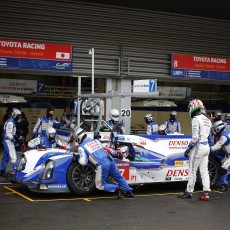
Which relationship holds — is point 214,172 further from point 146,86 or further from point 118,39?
point 118,39

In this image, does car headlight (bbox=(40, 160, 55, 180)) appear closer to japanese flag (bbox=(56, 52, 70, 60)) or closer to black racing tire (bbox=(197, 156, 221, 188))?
black racing tire (bbox=(197, 156, 221, 188))

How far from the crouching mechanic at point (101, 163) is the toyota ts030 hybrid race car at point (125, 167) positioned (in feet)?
0.87

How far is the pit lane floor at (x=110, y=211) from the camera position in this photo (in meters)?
7.13

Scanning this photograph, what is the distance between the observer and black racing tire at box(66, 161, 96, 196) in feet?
29.9

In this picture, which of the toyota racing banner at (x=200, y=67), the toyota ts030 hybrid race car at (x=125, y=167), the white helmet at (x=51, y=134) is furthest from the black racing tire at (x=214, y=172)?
the toyota racing banner at (x=200, y=67)

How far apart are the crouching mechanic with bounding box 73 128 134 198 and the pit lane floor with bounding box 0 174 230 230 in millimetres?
242

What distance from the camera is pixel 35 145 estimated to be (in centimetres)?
1241

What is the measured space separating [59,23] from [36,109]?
24.8 feet

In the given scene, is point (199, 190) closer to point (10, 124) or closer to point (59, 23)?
point (10, 124)

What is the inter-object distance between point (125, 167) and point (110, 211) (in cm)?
172

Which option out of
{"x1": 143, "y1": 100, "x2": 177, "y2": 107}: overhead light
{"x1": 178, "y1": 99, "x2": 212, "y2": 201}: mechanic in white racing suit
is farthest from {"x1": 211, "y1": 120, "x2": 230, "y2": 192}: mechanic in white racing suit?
{"x1": 143, "y1": 100, "x2": 177, "y2": 107}: overhead light

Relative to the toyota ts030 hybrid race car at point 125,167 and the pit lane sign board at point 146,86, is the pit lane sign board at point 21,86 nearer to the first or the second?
the pit lane sign board at point 146,86

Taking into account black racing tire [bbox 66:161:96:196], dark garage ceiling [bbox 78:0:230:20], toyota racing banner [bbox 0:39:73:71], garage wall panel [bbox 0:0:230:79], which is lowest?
black racing tire [bbox 66:161:96:196]

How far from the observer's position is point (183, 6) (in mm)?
17188
